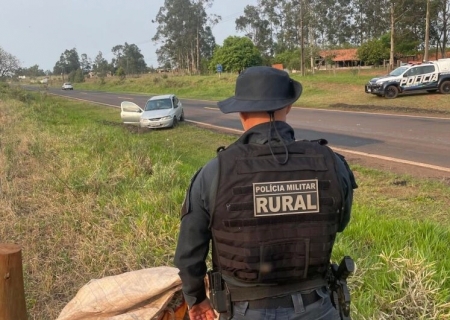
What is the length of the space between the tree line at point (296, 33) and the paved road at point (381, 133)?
2594 cm

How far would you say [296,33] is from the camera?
6788 cm

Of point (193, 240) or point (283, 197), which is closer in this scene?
point (283, 197)

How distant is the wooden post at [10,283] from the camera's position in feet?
8.20

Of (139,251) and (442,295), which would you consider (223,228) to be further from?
(139,251)

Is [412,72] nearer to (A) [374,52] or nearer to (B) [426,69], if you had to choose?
(B) [426,69]

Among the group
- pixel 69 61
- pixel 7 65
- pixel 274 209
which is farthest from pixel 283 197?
pixel 69 61

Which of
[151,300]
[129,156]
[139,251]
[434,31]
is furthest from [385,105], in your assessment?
[434,31]

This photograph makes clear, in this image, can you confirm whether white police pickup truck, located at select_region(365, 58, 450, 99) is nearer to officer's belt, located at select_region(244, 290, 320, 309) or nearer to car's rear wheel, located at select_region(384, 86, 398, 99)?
car's rear wheel, located at select_region(384, 86, 398, 99)

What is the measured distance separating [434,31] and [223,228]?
2348 inches

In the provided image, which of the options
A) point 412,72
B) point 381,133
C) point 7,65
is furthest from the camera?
point 7,65

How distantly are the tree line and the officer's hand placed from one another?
131ft

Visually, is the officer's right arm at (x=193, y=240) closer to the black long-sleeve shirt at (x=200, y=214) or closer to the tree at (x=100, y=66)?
the black long-sleeve shirt at (x=200, y=214)

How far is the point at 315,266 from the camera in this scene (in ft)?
5.98

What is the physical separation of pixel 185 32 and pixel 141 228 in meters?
73.7
